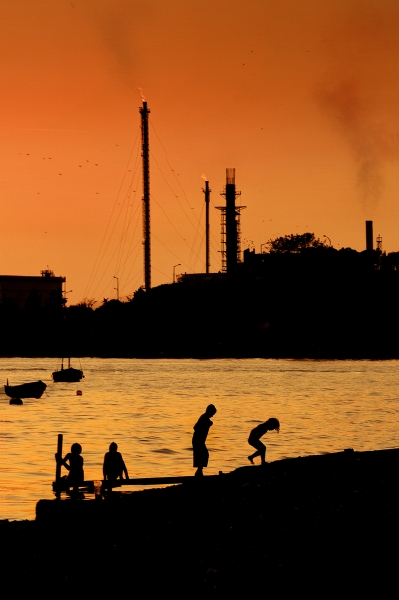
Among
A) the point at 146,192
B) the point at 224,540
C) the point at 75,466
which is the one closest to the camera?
the point at 224,540

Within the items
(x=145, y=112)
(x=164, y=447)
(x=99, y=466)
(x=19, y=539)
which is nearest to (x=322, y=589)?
(x=19, y=539)

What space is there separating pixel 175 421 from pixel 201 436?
202 feet

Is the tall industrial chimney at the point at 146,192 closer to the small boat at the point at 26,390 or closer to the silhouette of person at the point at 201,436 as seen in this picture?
the small boat at the point at 26,390

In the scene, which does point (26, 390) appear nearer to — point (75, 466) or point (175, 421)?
point (175, 421)

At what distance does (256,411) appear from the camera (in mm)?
102562

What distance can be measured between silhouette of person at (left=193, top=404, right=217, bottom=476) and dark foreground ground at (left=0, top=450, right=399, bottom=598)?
0.93 meters

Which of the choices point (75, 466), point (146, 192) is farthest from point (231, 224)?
point (75, 466)

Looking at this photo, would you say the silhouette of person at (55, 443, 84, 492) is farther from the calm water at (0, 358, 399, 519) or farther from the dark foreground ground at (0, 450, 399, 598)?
the dark foreground ground at (0, 450, 399, 598)

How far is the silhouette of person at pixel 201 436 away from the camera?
27.5 metres

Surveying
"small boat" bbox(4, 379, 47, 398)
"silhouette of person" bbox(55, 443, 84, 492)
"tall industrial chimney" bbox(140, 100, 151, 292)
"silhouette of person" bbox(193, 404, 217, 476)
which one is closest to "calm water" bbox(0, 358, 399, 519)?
"small boat" bbox(4, 379, 47, 398)

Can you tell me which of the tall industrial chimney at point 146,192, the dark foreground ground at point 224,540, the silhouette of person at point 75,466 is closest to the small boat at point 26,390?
the tall industrial chimney at point 146,192

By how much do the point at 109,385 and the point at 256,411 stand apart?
61.1 m

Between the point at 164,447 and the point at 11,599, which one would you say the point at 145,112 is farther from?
the point at 11,599

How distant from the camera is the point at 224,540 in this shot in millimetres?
19828
